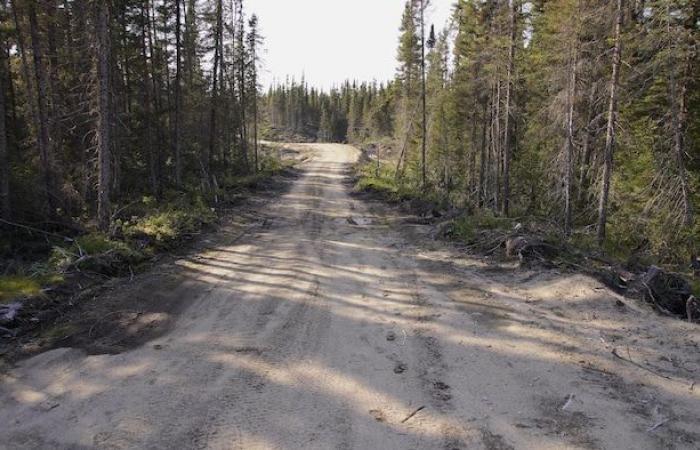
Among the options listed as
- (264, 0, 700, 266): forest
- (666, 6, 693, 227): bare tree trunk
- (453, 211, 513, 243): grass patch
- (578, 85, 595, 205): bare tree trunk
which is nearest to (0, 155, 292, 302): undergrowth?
(453, 211, 513, 243): grass patch

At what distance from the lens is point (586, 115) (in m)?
18.0

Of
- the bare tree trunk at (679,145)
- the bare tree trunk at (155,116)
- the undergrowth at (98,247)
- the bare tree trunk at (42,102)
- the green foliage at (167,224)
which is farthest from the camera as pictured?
the bare tree trunk at (155,116)

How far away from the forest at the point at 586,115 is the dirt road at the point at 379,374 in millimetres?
7016

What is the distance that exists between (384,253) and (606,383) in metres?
6.75

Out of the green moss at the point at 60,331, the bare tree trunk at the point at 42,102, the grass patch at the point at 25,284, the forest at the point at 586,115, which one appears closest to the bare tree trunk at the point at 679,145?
the forest at the point at 586,115

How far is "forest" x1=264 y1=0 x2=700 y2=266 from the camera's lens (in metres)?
12.8

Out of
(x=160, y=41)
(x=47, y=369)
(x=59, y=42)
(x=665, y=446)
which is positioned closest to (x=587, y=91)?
(x=665, y=446)

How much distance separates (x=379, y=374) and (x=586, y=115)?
16734 millimetres

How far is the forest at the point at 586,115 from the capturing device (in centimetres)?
1277

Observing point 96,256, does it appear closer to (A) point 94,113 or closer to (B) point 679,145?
(A) point 94,113

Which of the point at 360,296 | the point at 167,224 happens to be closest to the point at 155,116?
the point at 167,224

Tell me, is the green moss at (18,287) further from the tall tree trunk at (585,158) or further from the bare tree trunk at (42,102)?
the tall tree trunk at (585,158)

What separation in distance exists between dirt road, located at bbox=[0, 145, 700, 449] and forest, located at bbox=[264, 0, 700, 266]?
7016 mm

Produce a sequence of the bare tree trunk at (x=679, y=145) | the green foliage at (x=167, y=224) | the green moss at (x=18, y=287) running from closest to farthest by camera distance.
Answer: the green moss at (x=18, y=287)
the green foliage at (x=167, y=224)
the bare tree trunk at (x=679, y=145)
